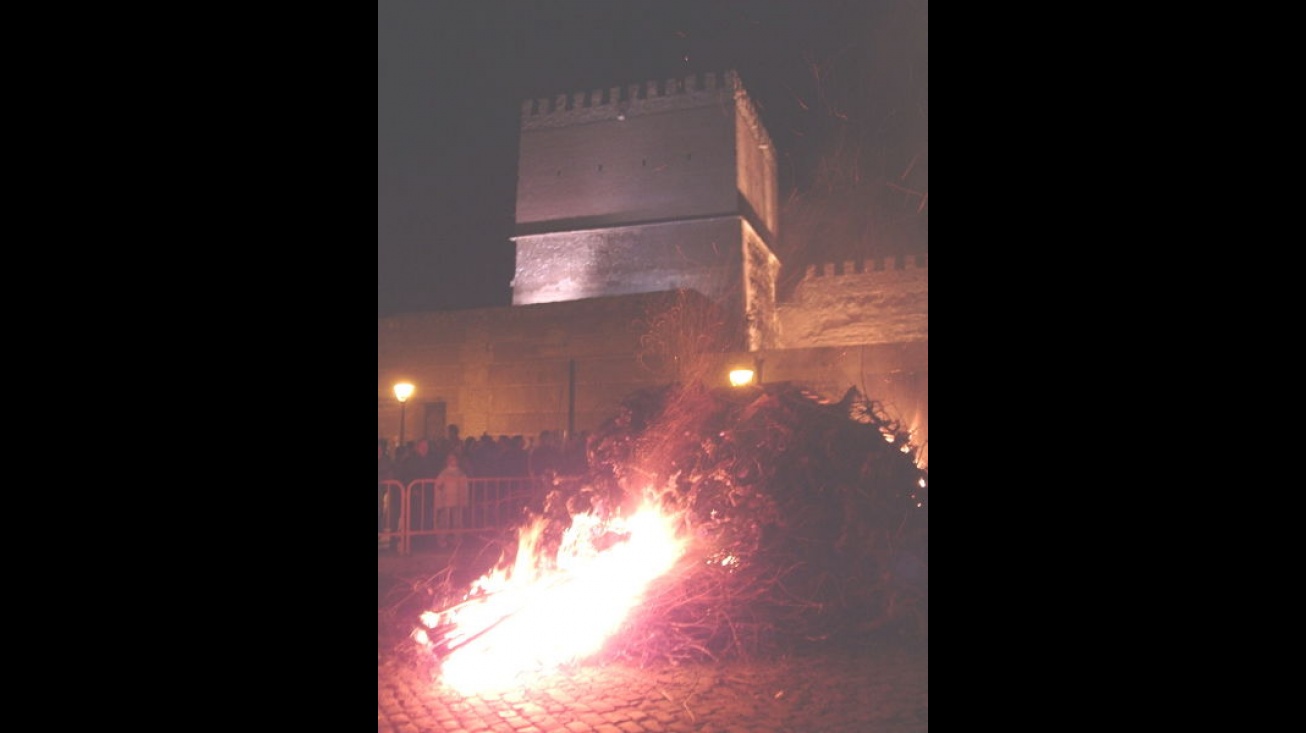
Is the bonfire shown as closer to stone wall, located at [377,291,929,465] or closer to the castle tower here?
stone wall, located at [377,291,929,465]

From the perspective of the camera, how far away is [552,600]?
19.3ft

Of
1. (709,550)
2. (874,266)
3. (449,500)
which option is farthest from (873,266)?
(709,550)

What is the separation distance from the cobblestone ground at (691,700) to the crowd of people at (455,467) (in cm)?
437

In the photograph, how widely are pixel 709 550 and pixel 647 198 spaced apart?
79.0 ft

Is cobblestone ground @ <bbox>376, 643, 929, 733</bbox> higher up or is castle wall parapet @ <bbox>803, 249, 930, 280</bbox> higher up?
castle wall parapet @ <bbox>803, 249, 930, 280</bbox>

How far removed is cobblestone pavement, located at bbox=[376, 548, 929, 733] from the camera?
432 cm

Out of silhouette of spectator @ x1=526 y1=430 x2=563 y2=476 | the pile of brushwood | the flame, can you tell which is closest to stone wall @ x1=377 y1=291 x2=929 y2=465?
silhouette of spectator @ x1=526 y1=430 x2=563 y2=476

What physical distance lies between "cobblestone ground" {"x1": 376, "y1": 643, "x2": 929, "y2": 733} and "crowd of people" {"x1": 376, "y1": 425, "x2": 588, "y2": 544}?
4.37 meters
